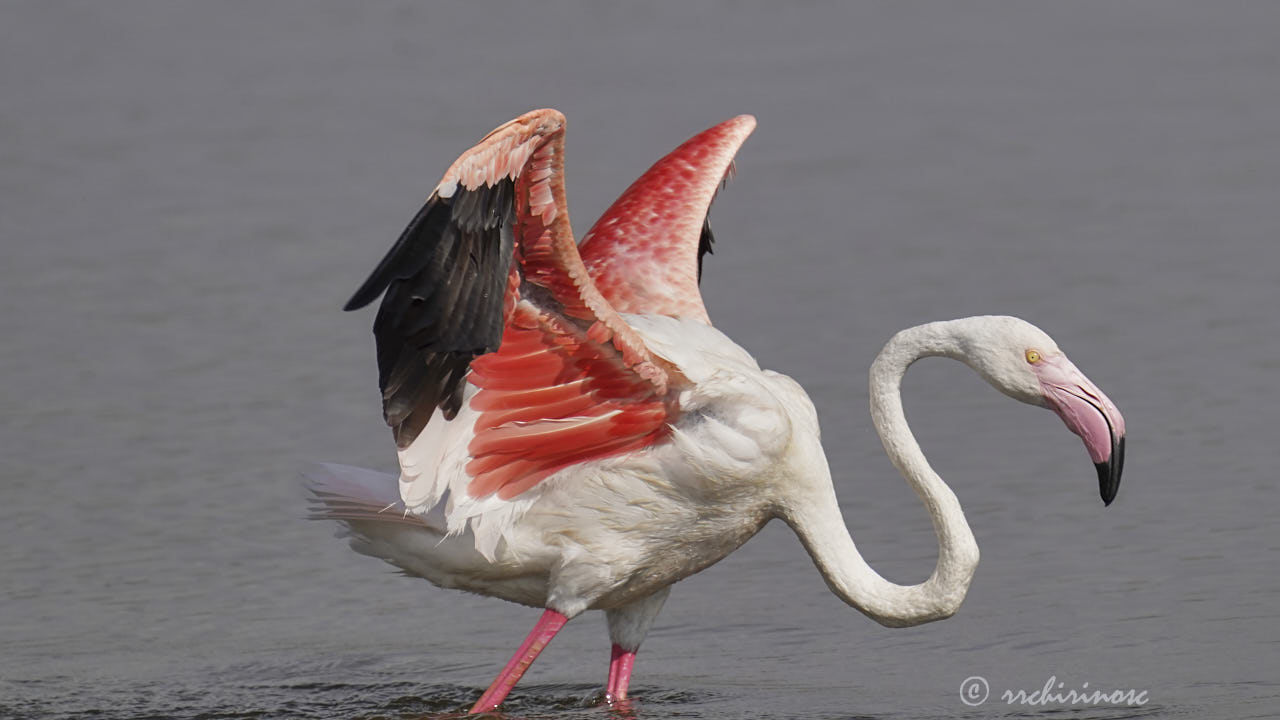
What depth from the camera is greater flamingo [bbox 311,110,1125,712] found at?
20.5ft

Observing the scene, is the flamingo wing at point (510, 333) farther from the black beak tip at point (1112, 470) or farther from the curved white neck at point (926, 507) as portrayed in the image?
the black beak tip at point (1112, 470)

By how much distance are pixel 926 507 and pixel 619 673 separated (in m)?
1.22

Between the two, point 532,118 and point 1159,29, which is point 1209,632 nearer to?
point 532,118

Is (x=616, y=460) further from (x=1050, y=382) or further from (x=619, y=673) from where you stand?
(x=1050, y=382)

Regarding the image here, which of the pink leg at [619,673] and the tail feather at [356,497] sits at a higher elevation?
the tail feather at [356,497]

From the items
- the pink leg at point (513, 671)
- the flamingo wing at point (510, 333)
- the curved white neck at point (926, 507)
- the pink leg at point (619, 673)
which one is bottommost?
the pink leg at point (619, 673)

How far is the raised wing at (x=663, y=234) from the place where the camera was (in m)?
7.53

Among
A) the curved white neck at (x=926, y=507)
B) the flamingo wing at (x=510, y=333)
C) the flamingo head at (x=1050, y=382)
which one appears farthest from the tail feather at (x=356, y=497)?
the flamingo head at (x=1050, y=382)

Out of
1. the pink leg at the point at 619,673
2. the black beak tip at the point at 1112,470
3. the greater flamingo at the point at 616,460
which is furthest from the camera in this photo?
the pink leg at the point at 619,673

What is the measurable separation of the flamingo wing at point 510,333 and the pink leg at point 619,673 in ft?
2.39

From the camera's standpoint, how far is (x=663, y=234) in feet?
Result: 25.4

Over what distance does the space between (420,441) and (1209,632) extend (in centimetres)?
289

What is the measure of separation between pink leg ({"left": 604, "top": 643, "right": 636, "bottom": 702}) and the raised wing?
52.2 inches

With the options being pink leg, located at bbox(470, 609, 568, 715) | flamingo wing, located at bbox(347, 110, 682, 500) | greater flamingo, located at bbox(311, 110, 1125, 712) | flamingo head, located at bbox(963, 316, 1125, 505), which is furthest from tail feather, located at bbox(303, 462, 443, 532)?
flamingo head, located at bbox(963, 316, 1125, 505)
